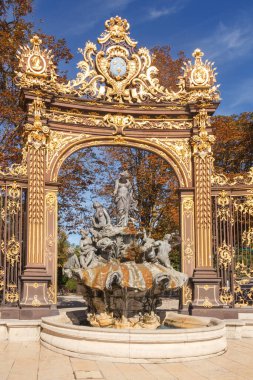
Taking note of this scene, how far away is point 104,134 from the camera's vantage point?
13.3m

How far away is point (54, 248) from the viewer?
40.3 ft

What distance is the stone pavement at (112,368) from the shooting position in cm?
725

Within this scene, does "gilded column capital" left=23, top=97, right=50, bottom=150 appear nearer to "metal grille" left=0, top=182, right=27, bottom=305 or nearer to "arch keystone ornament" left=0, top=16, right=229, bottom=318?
"arch keystone ornament" left=0, top=16, right=229, bottom=318

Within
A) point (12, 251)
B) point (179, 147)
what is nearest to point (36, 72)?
point (179, 147)

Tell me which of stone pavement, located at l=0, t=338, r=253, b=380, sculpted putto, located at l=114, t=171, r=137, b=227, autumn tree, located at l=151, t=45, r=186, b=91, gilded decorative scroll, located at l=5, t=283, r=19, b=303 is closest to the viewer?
stone pavement, located at l=0, t=338, r=253, b=380

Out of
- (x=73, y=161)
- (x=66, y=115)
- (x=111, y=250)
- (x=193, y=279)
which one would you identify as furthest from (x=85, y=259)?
(x=73, y=161)

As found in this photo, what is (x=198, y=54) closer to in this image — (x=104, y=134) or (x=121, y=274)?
(x=104, y=134)

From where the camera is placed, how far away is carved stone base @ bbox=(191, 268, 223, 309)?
40.2ft

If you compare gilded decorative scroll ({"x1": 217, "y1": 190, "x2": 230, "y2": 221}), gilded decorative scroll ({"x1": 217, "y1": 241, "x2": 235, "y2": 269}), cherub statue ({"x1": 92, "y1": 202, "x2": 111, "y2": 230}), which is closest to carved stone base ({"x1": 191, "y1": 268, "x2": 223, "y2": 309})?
gilded decorative scroll ({"x1": 217, "y1": 241, "x2": 235, "y2": 269})

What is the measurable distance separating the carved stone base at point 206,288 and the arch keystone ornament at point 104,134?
25 millimetres

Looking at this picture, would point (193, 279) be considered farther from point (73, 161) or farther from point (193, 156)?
point (73, 161)

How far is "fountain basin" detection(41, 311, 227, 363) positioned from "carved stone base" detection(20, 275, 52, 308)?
285 centimetres

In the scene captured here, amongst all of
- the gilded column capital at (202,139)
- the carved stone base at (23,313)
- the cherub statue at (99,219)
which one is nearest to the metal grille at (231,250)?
the gilded column capital at (202,139)

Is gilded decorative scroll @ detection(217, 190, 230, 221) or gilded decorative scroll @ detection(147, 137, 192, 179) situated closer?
gilded decorative scroll @ detection(217, 190, 230, 221)
